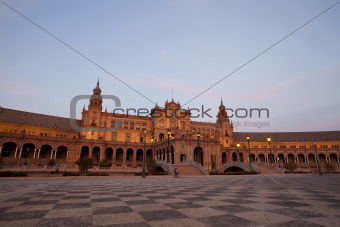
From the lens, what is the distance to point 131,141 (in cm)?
6216

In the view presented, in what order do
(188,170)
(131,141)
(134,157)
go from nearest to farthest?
(188,170) < (134,157) < (131,141)

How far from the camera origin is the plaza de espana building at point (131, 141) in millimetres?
47703

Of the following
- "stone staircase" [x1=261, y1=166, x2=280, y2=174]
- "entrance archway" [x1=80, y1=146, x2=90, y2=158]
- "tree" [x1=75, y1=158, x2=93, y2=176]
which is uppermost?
"entrance archway" [x1=80, y1=146, x2=90, y2=158]

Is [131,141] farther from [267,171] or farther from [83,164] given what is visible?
[267,171]

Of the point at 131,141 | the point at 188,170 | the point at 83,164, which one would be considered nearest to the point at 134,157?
the point at 131,141

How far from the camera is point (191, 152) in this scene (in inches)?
1900

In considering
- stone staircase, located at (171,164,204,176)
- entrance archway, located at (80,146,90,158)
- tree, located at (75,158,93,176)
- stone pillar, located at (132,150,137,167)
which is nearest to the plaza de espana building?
entrance archway, located at (80,146,90,158)

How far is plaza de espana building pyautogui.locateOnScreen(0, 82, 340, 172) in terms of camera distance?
157 ft

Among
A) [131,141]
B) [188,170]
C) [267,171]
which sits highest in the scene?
[131,141]

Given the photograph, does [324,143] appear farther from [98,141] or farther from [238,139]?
[98,141]

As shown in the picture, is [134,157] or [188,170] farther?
[134,157]

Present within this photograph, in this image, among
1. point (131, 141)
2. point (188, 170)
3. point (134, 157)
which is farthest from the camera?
point (131, 141)

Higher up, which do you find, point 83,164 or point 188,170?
point 83,164

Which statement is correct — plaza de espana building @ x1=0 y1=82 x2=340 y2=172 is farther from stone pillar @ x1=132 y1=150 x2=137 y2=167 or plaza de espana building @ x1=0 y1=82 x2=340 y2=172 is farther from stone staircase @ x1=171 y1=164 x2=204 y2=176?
stone staircase @ x1=171 y1=164 x2=204 y2=176
